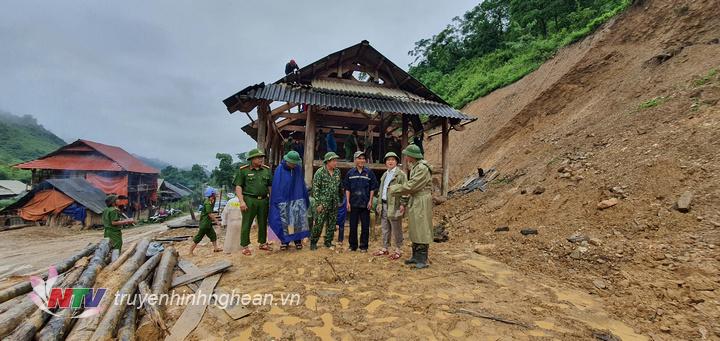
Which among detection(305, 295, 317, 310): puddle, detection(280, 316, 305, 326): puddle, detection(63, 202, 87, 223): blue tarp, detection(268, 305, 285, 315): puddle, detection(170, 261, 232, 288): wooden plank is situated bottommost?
detection(63, 202, 87, 223): blue tarp

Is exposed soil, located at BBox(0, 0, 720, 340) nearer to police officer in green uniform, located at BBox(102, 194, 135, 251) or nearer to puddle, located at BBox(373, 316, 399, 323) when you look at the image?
puddle, located at BBox(373, 316, 399, 323)

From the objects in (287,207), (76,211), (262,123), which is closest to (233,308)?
(287,207)

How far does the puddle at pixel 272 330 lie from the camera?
2.48 meters

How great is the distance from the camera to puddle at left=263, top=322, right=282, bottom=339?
2.48m

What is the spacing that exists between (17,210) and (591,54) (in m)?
32.1

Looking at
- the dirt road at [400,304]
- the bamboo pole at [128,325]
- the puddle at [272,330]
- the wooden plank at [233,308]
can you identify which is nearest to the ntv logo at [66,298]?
the bamboo pole at [128,325]

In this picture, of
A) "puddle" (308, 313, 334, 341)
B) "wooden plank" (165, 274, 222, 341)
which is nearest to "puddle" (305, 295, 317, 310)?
"puddle" (308, 313, 334, 341)

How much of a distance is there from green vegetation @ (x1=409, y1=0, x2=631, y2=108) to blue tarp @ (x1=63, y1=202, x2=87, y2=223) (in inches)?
986

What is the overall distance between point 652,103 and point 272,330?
9.38 meters

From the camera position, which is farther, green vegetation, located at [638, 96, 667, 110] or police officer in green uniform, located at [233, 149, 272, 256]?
green vegetation, located at [638, 96, 667, 110]

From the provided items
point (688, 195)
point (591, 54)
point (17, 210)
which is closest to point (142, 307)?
point (688, 195)

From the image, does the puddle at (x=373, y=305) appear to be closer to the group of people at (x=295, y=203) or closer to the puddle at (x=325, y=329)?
the puddle at (x=325, y=329)

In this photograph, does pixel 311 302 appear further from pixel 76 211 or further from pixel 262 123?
pixel 76 211

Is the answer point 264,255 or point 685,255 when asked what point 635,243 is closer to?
point 685,255
